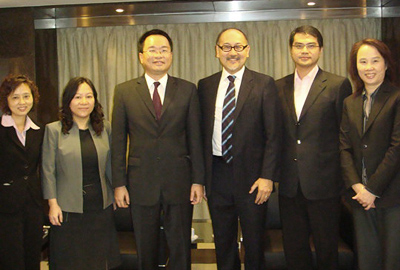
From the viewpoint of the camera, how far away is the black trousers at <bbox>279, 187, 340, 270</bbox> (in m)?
2.77

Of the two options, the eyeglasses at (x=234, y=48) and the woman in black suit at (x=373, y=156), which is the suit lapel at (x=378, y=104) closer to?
the woman in black suit at (x=373, y=156)

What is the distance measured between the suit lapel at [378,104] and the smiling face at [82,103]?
176cm

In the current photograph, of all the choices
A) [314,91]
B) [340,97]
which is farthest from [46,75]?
[340,97]

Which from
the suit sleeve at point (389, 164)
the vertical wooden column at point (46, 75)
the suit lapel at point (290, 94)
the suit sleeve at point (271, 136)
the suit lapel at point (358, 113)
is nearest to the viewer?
Answer: the suit sleeve at point (389, 164)

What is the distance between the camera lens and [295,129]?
278cm

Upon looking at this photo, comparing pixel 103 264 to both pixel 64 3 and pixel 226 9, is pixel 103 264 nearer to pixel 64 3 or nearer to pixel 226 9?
pixel 64 3

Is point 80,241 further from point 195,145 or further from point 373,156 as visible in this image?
point 373,156

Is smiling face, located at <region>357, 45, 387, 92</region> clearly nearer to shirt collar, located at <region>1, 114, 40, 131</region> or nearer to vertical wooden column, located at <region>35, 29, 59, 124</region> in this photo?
shirt collar, located at <region>1, 114, 40, 131</region>

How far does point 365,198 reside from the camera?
254cm

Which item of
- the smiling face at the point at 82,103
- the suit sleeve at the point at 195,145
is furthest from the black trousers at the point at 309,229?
the smiling face at the point at 82,103

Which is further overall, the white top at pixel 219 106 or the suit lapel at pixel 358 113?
the white top at pixel 219 106

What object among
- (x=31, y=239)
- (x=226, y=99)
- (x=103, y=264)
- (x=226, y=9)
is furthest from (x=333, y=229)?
(x=226, y=9)

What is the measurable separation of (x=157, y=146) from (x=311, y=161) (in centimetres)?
100

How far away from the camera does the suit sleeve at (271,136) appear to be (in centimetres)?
270
